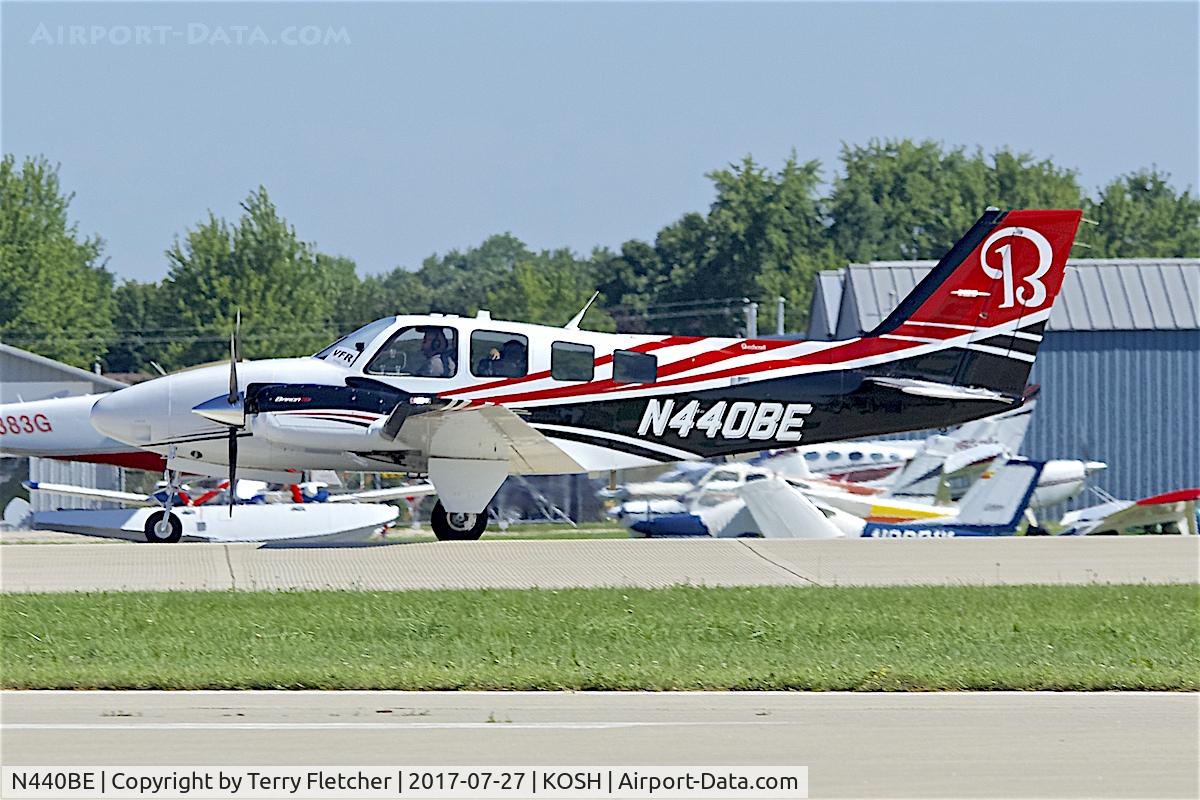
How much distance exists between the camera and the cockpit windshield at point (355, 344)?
15.9m

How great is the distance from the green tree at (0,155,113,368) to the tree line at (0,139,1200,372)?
65 millimetres

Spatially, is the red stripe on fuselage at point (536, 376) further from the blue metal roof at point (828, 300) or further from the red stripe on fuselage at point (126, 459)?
the blue metal roof at point (828, 300)

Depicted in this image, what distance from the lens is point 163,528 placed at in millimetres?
16641

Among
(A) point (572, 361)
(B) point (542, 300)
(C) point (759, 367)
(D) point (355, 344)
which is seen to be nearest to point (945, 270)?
(C) point (759, 367)

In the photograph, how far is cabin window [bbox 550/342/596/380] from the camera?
16188mm

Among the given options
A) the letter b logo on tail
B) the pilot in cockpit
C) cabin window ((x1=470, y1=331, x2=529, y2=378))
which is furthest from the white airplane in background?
the letter b logo on tail

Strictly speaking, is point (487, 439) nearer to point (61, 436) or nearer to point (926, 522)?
point (61, 436)

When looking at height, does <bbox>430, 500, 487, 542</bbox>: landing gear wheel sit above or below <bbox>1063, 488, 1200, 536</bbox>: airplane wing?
above

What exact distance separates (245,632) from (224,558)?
3969 millimetres

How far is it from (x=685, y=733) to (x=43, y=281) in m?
55.9

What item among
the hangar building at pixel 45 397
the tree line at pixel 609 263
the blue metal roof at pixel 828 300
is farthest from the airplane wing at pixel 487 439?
the tree line at pixel 609 263

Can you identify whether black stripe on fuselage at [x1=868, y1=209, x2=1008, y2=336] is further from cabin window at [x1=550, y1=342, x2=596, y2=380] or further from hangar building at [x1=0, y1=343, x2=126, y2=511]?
hangar building at [x1=0, y1=343, x2=126, y2=511]

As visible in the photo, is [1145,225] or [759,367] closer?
[759,367]

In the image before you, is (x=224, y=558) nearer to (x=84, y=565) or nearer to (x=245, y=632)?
(x=84, y=565)
